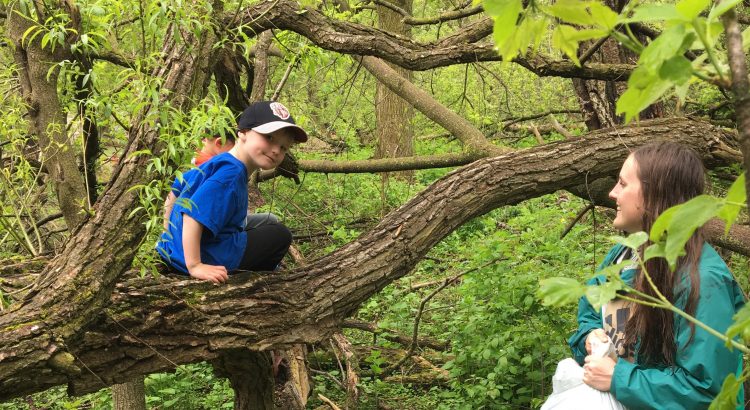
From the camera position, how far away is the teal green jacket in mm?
2172

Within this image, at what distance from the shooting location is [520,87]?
36.4 feet

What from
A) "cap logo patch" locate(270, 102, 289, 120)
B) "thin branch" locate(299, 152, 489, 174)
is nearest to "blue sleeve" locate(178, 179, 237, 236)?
"cap logo patch" locate(270, 102, 289, 120)

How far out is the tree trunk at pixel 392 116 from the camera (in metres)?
10.6

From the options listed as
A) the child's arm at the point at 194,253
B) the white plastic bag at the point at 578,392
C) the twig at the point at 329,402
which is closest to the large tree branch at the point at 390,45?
the child's arm at the point at 194,253

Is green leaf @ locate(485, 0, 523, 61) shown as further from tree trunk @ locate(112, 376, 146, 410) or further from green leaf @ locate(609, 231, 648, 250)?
tree trunk @ locate(112, 376, 146, 410)

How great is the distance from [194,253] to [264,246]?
1.80 ft

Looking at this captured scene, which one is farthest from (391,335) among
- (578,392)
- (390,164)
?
(578,392)

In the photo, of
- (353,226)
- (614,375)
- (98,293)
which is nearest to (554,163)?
(614,375)

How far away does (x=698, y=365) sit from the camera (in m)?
2.17

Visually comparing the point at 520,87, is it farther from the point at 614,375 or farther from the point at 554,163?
the point at 614,375

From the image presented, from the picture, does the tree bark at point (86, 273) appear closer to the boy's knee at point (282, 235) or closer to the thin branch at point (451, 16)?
the boy's knee at point (282, 235)

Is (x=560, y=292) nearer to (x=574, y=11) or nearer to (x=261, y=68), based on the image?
(x=574, y=11)

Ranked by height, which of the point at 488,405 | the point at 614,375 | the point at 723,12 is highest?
the point at 723,12

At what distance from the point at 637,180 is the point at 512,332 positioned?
2.35 m
